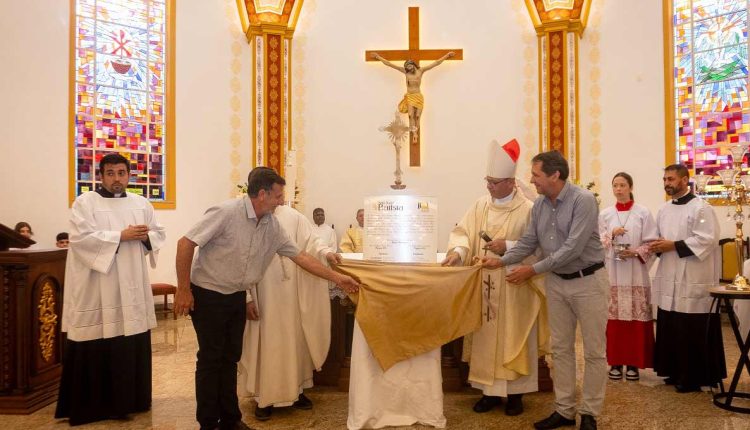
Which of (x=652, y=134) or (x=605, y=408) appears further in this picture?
(x=652, y=134)

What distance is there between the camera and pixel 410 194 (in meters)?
3.17

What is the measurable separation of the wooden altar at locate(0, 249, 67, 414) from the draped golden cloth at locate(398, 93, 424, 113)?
5357mm

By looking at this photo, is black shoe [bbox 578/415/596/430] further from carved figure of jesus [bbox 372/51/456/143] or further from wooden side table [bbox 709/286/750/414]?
carved figure of jesus [bbox 372/51/456/143]

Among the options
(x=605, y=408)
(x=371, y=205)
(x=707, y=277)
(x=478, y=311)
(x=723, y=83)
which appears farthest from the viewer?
(x=723, y=83)

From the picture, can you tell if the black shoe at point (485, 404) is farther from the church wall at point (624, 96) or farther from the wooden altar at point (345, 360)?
the church wall at point (624, 96)

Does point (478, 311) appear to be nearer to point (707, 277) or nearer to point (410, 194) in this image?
point (410, 194)

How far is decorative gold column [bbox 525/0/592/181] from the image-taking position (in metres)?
8.25

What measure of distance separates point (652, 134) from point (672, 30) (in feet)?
4.75

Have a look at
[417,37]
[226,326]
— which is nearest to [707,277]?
[226,326]

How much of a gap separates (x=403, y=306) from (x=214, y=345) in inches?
42.4

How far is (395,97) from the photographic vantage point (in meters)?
8.80

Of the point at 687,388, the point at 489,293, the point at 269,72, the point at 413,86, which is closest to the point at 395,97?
the point at 413,86

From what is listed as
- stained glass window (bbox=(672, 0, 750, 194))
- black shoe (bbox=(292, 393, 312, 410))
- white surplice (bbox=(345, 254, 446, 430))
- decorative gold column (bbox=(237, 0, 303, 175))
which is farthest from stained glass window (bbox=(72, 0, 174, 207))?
stained glass window (bbox=(672, 0, 750, 194))

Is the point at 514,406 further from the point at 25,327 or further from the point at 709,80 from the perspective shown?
the point at 709,80
